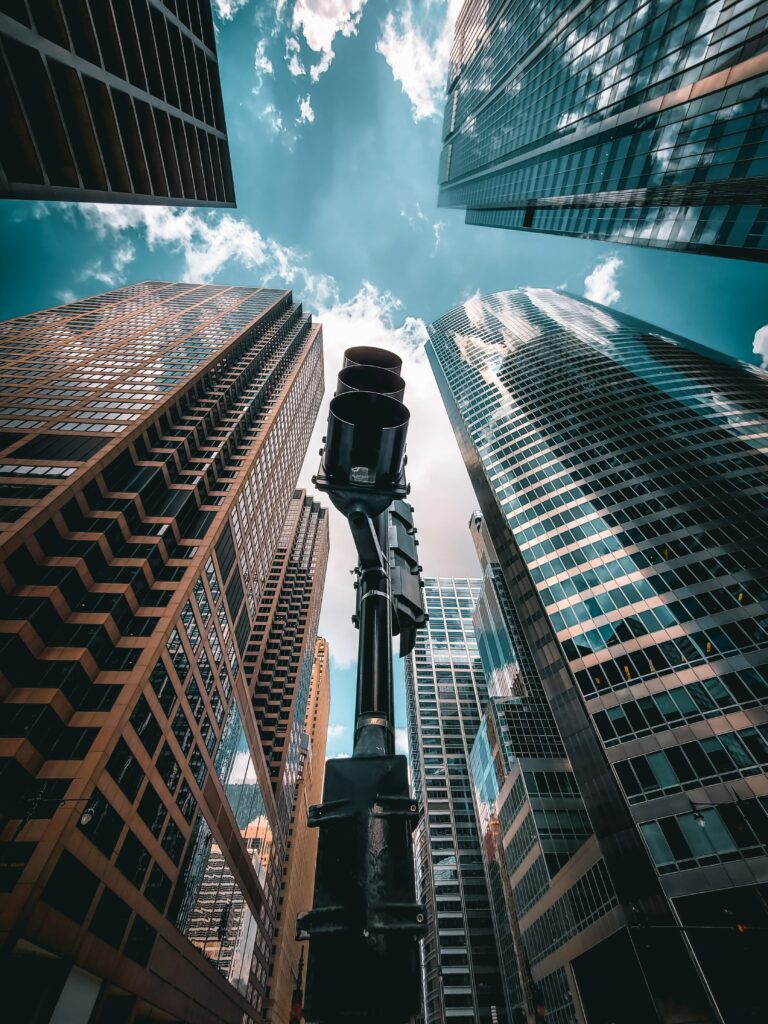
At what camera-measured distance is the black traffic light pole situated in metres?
2.97

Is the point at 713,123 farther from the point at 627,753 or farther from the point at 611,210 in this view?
the point at 627,753

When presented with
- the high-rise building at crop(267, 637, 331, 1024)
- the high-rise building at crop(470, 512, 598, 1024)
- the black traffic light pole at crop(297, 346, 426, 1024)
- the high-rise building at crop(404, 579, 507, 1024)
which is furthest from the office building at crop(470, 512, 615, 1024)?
the black traffic light pole at crop(297, 346, 426, 1024)

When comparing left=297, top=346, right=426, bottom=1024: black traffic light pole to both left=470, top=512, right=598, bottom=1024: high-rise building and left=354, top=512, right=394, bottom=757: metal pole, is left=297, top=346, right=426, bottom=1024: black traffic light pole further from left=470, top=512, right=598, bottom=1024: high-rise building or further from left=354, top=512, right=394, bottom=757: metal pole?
left=470, top=512, right=598, bottom=1024: high-rise building

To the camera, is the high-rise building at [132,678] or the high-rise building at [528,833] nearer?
the high-rise building at [132,678]

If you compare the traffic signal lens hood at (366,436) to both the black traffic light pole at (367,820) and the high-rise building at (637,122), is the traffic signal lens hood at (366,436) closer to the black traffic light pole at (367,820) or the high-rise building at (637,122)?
→ the black traffic light pole at (367,820)

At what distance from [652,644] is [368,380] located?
3783 centimetres

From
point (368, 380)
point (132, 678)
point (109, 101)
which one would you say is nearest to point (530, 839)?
point (132, 678)

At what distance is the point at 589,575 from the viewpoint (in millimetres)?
42062

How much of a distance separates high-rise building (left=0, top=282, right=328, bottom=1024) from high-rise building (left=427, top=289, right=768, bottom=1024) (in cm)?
2789

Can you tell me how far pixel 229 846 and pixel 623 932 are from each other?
36008mm

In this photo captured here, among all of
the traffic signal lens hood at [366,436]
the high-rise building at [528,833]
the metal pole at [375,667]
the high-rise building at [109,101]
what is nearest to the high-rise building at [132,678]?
the high-rise building at [109,101]

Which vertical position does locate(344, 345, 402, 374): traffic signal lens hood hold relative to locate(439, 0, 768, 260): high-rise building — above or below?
below

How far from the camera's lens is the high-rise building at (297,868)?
64.4 metres

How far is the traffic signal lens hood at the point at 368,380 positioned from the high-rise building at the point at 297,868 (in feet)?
102
